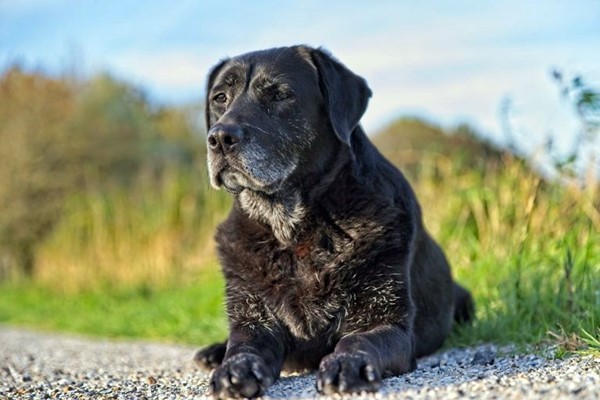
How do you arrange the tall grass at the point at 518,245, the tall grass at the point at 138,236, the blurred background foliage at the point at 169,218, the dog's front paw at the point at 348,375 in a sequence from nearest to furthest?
the dog's front paw at the point at 348,375 < the tall grass at the point at 518,245 < the blurred background foliage at the point at 169,218 < the tall grass at the point at 138,236

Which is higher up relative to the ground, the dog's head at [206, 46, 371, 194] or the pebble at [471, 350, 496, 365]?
the dog's head at [206, 46, 371, 194]

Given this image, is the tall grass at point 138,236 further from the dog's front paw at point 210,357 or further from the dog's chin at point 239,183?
the dog's chin at point 239,183

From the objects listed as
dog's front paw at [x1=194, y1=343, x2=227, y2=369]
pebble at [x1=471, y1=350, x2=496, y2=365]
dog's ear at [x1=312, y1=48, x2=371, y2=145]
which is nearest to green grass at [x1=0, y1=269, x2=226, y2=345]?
dog's front paw at [x1=194, y1=343, x2=227, y2=369]

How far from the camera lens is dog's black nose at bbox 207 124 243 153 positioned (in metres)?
4.48

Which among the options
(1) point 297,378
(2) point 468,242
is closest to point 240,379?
(1) point 297,378

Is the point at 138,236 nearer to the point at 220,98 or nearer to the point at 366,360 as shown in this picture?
the point at 220,98

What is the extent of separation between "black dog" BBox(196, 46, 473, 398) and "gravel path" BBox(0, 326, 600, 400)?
0.32m

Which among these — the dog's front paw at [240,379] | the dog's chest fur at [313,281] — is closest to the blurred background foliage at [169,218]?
the dog's chest fur at [313,281]

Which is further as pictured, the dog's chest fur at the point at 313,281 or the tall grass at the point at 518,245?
the tall grass at the point at 518,245

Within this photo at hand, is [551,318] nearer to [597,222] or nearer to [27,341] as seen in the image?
[597,222]

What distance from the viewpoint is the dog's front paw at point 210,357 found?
17.9 ft

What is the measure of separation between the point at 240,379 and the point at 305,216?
122cm

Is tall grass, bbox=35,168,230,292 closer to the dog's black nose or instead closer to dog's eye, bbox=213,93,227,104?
dog's eye, bbox=213,93,227,104

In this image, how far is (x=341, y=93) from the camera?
4.92 metres
